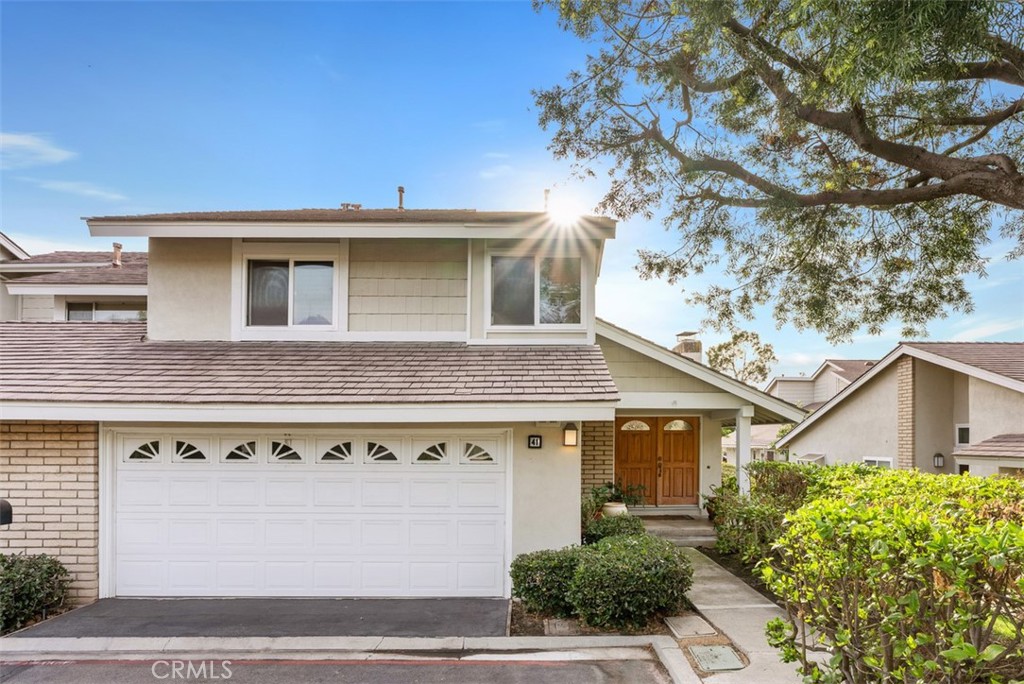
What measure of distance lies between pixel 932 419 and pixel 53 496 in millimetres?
18516

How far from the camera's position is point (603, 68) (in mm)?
9172

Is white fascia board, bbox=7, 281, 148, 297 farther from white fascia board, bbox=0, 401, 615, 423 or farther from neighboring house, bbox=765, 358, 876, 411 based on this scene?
neighboring house, bbox=765, 358, 876, 411

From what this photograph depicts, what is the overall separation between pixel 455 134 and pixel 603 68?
391cm

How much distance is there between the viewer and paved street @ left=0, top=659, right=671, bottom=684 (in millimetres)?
5309

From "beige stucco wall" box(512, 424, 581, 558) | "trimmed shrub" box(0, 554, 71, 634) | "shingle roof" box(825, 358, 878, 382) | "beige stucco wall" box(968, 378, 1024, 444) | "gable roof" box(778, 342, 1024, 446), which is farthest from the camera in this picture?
"shingle roof" box(825, 358, 878, 382)

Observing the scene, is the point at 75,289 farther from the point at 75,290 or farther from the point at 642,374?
the point at 642,374

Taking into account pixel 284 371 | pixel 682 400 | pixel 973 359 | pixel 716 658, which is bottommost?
pixel 716 658

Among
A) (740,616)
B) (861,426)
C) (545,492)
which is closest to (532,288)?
(545,492)

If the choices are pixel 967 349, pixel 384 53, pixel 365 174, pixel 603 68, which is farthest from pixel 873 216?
pixel 365 174

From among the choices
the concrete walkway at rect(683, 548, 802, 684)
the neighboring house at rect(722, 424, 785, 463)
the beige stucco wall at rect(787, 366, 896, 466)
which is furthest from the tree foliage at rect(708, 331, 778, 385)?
the concrete walkway at rect(683, 548, 802, 684)

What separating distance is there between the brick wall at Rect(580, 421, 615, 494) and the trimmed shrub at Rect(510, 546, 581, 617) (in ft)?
14.5

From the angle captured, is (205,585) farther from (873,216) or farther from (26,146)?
(873,216)

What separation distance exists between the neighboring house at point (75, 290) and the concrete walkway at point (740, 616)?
12.9 metres

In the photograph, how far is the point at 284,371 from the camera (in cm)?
778
